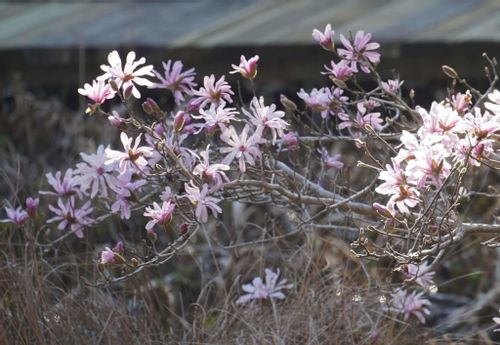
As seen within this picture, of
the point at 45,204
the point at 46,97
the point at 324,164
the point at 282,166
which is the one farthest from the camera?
the point at 46,97

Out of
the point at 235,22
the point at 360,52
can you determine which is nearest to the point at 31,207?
the point at 360,52

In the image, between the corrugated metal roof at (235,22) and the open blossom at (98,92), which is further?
the corrugated metal roof at (235,22)

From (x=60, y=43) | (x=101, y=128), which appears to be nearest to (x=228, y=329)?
(x=101, y=128)

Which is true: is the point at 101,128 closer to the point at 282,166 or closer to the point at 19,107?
the point at 19,107

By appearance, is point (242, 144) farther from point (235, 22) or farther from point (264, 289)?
point (235, 22)

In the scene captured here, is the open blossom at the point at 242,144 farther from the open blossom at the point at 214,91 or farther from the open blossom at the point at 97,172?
the open blossom at the point at 97,172

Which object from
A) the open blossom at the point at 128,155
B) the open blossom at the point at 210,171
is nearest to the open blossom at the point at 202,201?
the open blossom at the point at 210,171

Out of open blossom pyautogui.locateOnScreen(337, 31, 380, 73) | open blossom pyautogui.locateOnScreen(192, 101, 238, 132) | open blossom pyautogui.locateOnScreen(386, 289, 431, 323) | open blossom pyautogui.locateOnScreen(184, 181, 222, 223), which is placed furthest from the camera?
open blossom pyautogui.locateOnScreen(386, 289, 431, 323)

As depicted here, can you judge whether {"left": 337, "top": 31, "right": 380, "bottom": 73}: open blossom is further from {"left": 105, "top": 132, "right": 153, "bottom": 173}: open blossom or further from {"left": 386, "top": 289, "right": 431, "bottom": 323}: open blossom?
{"left": 386, "top": 289, "right": 431, "bottom": 323}: open blossom

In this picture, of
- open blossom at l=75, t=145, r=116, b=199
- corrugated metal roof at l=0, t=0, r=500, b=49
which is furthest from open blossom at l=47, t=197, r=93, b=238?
corrugated metal roof at l=0, t=0, r=500, b=49
